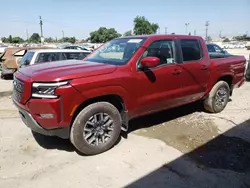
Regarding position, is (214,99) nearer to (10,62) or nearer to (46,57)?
(46,57)

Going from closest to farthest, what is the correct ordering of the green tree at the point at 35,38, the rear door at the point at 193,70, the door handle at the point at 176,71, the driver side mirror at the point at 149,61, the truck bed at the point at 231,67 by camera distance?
1. the driver side mirror at the point at 149,61
2. the door handle at the point at 176,71
3. the rear door at the point at 193,70
4. the truck bed at the point at 231,67
5. the green tree at the point at 35,38

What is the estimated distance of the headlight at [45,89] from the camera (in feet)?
12.1

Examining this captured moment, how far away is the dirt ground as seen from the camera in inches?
139

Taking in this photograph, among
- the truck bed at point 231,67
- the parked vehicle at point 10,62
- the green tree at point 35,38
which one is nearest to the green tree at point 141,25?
the green tree at point 35,38

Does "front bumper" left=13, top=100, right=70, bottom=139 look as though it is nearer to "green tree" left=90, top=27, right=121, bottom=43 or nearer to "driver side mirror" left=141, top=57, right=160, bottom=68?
"driver side mirror" left=141, top=57, right=160, bottom=68

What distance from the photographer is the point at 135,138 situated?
16.3 ft

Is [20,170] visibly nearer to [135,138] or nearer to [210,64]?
[135,138]

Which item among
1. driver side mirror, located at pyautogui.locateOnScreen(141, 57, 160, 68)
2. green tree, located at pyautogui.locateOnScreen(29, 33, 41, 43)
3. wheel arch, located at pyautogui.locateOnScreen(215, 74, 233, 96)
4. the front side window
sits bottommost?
wheel arch, located at pyautogui.locateOnScreen(215, 74, 233, 96)

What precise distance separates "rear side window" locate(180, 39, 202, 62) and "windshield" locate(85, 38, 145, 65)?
103 centimetres

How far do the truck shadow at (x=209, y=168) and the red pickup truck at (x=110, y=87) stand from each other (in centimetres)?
106

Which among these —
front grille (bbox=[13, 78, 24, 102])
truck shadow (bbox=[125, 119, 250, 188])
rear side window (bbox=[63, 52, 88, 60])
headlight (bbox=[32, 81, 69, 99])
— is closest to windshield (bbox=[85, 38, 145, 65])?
headlight (bbox=[32, 81, 69, 99])

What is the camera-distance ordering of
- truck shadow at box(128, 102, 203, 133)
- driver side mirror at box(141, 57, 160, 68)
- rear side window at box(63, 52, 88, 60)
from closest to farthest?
driver side mirror at box(141, 57, 160, 68)
truck shadow at box(128, 102, 203, 133)
rear side window at box(63, 52, 88, 60)

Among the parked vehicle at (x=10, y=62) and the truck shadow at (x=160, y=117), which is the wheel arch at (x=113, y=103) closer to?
the truck shadow at (x=160, y=117)

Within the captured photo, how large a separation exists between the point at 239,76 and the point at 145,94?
3455mm
